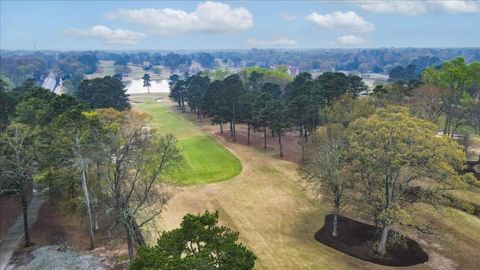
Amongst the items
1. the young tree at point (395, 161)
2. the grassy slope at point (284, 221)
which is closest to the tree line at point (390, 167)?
the young tree at point (395, 161)

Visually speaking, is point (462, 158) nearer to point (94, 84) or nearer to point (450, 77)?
point (450, 77)

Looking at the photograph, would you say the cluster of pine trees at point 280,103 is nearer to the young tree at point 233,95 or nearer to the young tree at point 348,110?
the young tree at point 233,95

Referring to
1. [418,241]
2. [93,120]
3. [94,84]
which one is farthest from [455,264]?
[94,84]

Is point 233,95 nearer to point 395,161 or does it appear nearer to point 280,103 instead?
point 280,103

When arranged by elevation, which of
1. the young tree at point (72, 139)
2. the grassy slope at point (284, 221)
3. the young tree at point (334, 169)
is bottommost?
the grassy slope at point (284, 221)

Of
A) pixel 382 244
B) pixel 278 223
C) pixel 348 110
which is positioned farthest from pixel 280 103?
pixel 382 244

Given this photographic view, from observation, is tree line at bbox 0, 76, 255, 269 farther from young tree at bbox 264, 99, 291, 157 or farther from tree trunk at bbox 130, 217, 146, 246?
young tree at bbox 264, 99, 291, 157
